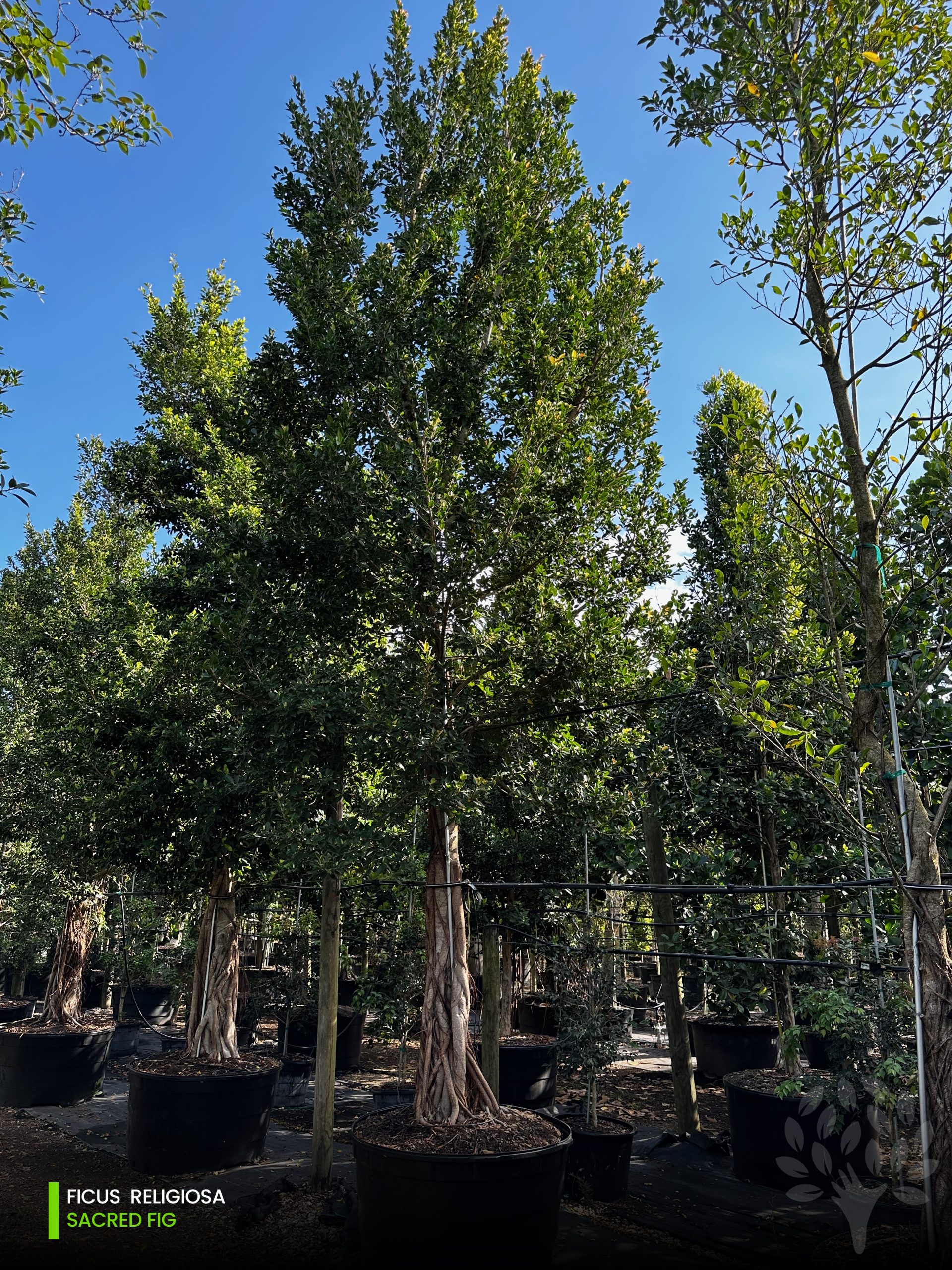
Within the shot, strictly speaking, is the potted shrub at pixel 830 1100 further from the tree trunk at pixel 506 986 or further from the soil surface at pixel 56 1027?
the soil surface at pixel 56 1027

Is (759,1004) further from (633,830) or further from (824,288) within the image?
(824,288)

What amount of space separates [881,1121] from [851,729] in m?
5.77

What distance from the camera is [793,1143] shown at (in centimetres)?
704

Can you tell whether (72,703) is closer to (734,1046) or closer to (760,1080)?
(760,1080)

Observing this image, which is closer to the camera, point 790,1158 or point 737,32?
point 737,32

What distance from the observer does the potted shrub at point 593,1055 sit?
6891 mm

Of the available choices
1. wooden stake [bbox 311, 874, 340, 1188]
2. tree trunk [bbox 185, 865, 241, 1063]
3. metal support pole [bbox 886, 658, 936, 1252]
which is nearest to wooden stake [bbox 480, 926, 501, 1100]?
wooden stake [bbox 311, 874, 340, 1188]

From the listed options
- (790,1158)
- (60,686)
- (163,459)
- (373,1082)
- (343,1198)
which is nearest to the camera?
(343,1198)

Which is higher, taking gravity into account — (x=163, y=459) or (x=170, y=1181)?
(x=163, y=459)

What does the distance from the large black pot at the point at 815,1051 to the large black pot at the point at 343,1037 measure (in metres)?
6.62

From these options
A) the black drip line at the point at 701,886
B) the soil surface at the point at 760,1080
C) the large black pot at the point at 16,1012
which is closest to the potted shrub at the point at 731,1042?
the soil surface at the point at 760,1080

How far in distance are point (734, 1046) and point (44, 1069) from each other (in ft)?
31.4

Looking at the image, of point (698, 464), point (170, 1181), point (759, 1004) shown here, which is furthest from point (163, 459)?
point (759, 1004)

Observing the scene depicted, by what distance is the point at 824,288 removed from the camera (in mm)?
4996
